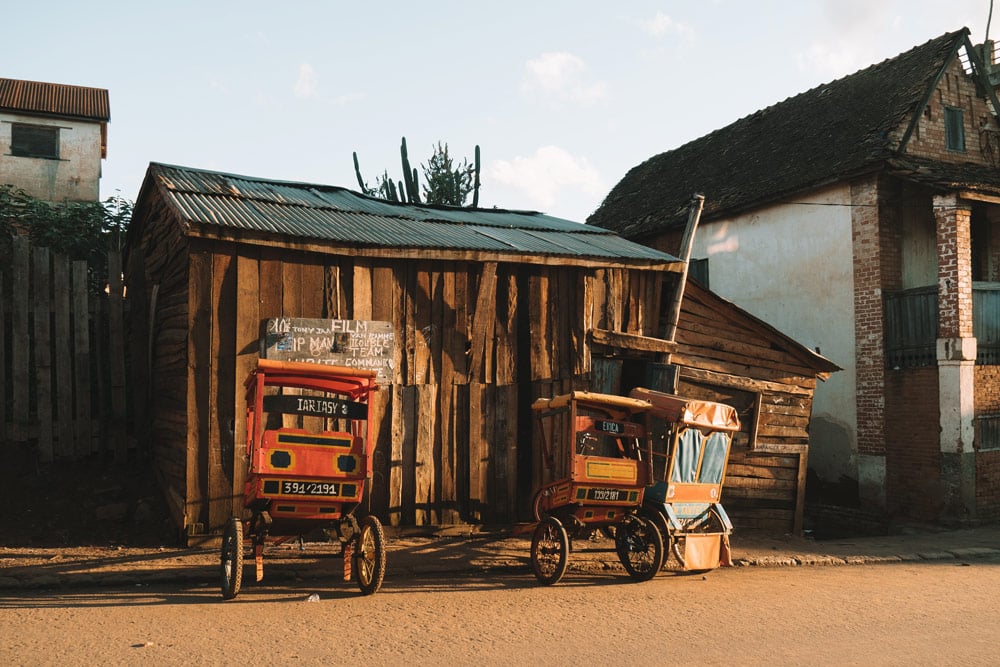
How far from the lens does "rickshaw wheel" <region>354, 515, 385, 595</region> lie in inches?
289

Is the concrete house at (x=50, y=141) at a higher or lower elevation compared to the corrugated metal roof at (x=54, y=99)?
lower

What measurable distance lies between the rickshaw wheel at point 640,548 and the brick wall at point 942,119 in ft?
38.6

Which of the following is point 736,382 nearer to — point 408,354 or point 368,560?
point 408,354

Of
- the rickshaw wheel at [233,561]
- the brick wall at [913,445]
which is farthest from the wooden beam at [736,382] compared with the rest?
the rickshaw wheel at [233,561]

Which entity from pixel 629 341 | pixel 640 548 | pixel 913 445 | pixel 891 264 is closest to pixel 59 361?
pixel 629 341

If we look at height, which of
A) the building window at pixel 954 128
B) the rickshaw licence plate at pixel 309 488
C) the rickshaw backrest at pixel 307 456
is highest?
the building window at pixel 954 128

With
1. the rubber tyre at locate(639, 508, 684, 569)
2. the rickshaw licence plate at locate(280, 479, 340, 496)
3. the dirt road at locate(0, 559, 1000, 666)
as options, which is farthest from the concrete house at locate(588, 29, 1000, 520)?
the rickshaw licence plate at locate(280, 479, 340, 496)

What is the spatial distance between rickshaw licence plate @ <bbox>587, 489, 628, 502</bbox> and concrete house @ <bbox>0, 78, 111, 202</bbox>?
2430 cm

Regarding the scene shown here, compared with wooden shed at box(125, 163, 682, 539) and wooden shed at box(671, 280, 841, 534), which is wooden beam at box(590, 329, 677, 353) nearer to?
wooden shed at box(125, 163, 682, 539)

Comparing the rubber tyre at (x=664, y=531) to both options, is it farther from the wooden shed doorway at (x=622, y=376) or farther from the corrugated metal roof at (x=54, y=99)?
the corrugated metal roof at (x=54, y=99)

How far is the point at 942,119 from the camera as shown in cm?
1738

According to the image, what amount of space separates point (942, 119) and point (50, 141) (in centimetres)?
2614

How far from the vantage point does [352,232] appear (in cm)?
1021

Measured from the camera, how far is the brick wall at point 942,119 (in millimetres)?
17078
